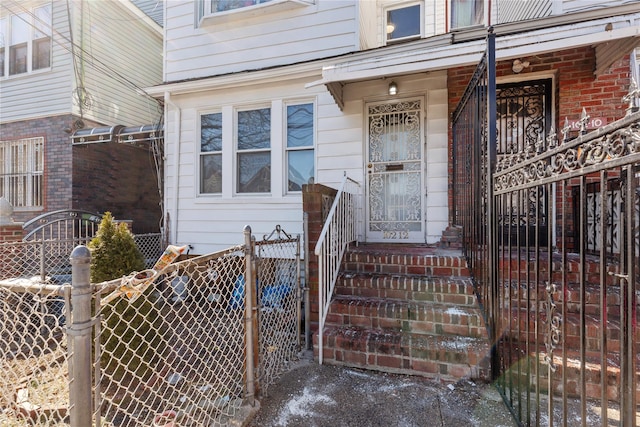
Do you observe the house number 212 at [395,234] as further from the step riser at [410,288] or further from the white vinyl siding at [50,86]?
the white vinyl siding at [50,86]

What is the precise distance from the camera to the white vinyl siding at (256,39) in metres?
4.99

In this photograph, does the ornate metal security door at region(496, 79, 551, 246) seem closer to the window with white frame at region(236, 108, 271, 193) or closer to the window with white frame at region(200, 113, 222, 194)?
the window with white frame at region(236, 108, 271, 193)

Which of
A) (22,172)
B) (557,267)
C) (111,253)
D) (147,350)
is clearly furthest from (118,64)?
(557,267)

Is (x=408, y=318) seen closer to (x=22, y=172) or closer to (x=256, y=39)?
(x=256, y=39)

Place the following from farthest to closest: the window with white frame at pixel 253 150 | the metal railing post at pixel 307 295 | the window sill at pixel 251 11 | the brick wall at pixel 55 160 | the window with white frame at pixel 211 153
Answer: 1. the brick wall at pixel 55 160
2. the window with white frame at pixel 211 153
3. the window with white frame at pixel 253 150
4. the window sill at pixel 251 11
5. the metal railing post at pixel 307 295

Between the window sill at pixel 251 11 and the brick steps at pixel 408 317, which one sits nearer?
the brick steps at pixel 408 317

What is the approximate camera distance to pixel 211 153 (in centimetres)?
569

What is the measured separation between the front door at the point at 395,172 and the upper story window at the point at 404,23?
2.87 metres

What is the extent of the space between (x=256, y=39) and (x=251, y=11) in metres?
0.45

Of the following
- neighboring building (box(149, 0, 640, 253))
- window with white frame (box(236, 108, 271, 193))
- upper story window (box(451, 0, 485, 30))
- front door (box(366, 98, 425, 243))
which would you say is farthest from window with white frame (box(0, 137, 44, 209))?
upper story window (box(451, 0, 485, 30))

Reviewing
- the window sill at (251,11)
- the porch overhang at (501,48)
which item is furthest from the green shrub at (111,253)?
the window sill at (251,11)

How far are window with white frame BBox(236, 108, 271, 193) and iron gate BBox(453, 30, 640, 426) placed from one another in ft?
9.86

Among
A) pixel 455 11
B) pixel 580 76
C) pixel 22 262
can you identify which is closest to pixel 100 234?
pixel 22 262

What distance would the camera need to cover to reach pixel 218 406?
7.16ft
